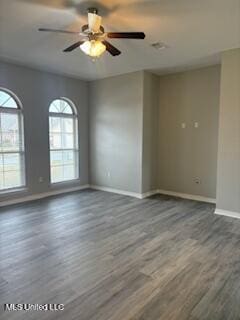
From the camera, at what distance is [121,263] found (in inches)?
107

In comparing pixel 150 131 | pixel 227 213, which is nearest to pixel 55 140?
pixel 150 131

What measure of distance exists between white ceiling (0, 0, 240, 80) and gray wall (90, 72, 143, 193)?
0.77 meters

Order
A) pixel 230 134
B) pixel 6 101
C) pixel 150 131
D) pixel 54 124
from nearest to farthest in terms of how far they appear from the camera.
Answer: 1. pixel 230 134
2. pixel 6 101
3. pixel 150 131
4. pixel 54 124

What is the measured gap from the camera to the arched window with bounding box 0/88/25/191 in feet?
16.5

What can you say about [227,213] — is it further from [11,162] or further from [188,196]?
[11,162]

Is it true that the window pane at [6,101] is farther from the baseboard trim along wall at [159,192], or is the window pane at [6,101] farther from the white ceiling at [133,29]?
the baseboard trim along wall at [159,192]

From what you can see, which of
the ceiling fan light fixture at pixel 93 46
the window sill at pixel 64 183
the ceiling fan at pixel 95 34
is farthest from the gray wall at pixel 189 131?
the ceiling fan light fixture at pixel 93 46

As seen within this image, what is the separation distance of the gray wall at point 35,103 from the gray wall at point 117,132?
2.95 ft

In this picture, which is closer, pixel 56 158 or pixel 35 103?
pixel 35 103

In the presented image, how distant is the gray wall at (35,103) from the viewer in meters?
5.07

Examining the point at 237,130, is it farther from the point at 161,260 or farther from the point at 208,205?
the point at 161,260

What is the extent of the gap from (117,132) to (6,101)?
259 centimetres

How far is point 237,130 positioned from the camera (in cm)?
407

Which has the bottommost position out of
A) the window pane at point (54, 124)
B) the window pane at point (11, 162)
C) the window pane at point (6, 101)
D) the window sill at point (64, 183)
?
the window sill at point (64, 183)
